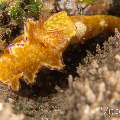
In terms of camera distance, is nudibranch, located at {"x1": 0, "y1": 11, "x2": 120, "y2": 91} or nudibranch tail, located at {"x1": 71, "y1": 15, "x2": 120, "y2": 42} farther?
nudibranch tail, located at {"x1": 71, "y1": 15, "x2": 120, "y2": 42}

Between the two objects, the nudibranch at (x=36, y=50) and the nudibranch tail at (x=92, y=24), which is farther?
the nudibranch tail at (x=92, y=24)

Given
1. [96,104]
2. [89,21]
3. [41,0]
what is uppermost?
[41,0]

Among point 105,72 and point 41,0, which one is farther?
point 41,0

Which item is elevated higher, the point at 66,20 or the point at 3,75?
the point at 66,20

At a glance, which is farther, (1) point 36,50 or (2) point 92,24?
(2) point 92,24

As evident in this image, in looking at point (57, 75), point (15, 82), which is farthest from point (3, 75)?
point (57, 75)

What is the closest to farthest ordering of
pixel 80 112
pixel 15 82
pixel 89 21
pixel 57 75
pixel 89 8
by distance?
1. pixel 80 112
2. pixel 15 82
3. pixel 57 75
4. pixel 89 21
5. pixel 89 8

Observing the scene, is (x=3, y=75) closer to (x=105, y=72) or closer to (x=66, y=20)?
(x=66, y=20)

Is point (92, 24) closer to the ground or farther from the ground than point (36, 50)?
farther from the ground
